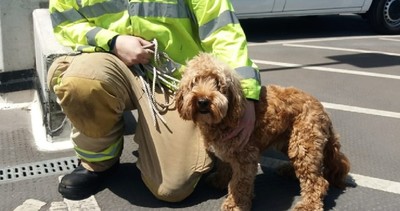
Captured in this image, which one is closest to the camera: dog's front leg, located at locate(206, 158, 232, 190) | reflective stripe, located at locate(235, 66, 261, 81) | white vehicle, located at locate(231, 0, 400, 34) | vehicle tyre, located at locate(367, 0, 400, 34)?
reflective stripe, located at locate(235, 66, 261, 81)

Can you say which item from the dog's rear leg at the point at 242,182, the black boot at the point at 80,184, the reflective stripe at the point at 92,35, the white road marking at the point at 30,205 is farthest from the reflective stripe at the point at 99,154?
the dog's rear leg at the point at 242,182

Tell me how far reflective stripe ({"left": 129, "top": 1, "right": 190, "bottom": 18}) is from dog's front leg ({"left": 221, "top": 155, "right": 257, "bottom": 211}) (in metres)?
1.01

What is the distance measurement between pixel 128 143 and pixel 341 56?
4.39 metres

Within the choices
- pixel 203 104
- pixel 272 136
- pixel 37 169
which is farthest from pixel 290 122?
pixel 37 169

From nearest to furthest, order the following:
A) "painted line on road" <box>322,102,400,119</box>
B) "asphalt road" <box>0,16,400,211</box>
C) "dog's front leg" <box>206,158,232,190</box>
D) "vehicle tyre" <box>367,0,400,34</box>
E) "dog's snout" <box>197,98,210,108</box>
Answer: "dog's snout" <box>197,98,210,108</box>, "asphalt road" <box>0,16,400,211</box>, "dog's front leg" <box>206,158,232,190</box>, "painted line on road" <box>322,102,400,119</box>, "vehicle tyre" <box>367,0,400,34</box>

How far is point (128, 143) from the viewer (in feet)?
13.1

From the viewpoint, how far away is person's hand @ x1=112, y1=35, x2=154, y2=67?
306 cm

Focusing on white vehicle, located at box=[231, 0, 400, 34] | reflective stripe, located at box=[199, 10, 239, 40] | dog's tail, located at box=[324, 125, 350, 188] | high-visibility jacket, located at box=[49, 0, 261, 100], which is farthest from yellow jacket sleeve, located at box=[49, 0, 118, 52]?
white vehicle, located at box=[231, 0, 400, 34]

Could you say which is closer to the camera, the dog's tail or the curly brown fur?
the curly brown fur

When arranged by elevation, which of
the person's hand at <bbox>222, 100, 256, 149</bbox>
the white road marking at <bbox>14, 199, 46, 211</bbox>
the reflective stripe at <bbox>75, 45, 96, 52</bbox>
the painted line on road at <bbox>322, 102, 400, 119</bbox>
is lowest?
the painted line on road at <bbox>322, 102, 400, 119</bbox>

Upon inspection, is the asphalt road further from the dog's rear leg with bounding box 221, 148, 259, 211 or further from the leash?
the leash

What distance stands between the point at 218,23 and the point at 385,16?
7.22 m

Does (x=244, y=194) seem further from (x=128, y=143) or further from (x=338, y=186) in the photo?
(x=128, y=143)

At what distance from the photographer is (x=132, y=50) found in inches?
121
